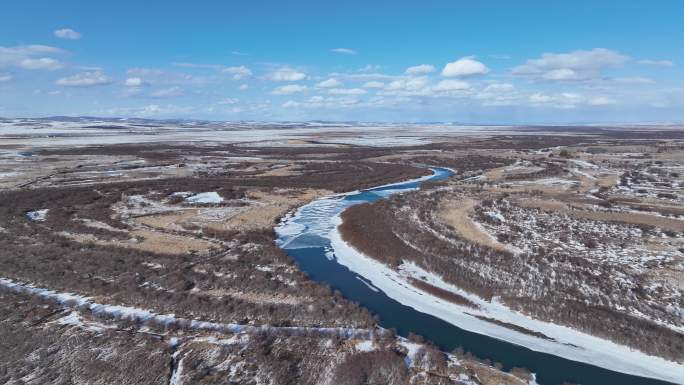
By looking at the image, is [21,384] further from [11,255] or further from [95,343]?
[11,255]

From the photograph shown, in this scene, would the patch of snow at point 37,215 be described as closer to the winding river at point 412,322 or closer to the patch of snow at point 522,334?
the winding river at point 412,322

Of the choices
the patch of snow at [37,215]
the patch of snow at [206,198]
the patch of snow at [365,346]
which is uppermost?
the patch of snow at [365,346]

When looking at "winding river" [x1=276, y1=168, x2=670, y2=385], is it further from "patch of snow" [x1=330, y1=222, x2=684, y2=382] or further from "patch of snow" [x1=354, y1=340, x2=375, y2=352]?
"patch of snow" [x1=354, y1=340, x2=375, y2=352]

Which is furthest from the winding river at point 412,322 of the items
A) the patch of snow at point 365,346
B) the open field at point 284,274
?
the patch of snow at point 365,346

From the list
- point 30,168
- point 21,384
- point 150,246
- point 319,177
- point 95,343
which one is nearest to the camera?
point 21,384

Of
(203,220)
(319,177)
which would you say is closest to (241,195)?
(203,220)

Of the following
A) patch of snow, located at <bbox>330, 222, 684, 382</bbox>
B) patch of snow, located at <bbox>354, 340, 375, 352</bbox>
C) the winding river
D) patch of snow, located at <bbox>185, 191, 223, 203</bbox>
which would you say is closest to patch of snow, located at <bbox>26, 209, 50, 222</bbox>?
patch of snow, located at <bbox>185, 191, 223, 203</bbox>

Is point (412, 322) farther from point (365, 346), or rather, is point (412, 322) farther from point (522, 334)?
point (522, 334)

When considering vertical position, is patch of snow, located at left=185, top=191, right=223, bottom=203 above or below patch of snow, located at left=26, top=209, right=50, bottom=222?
above

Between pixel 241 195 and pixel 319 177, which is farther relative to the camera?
pixel 319 177
